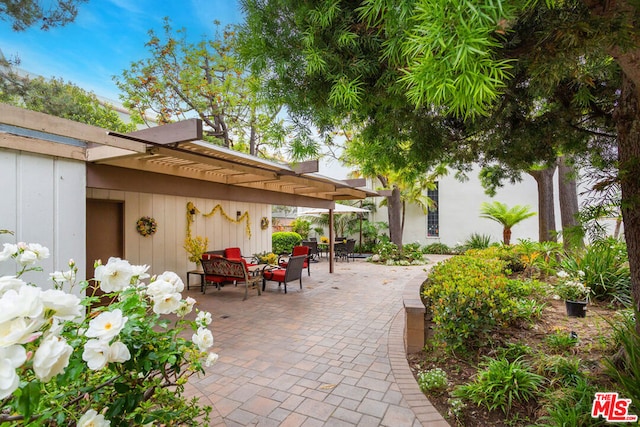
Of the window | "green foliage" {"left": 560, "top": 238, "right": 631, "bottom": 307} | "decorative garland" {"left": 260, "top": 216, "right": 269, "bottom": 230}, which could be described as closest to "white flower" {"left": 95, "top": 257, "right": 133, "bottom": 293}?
"green foliage" {"left": 560, "top": 238, "right": 631, "bottom": 307}

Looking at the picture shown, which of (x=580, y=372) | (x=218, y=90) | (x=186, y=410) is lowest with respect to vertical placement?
(x=580, y=372)

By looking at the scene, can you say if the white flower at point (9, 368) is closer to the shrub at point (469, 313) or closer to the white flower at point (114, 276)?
the white flower at point (114, 276)

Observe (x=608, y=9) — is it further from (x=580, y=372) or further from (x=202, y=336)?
(x=580, y=372)

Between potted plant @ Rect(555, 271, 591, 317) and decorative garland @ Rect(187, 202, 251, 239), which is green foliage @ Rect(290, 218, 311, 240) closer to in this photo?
decorative garland @ Rect(187, 202, 251, 239)

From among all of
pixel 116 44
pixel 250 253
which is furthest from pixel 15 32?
pixel 250 253

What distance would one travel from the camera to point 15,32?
28.3 ft

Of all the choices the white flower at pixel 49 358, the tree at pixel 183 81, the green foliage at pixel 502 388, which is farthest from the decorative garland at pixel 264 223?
the white flower at pixel 49 358

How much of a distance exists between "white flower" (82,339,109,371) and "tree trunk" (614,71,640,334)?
292 cm

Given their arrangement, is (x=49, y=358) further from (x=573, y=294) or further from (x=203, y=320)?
(x=573, y=294)

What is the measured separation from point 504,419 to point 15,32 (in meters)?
13.6

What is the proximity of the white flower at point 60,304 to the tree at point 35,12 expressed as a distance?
11193mm

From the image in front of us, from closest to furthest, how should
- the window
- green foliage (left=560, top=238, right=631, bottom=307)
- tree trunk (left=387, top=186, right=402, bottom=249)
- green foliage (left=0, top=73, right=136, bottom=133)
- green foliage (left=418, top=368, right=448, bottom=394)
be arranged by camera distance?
green foliage (left=418, top=368, right=448, bottom=394)
green foliage (left=560, top=238, right=631, bottom=307)
green foliage (left=0, top=73, right=136, bottom=133)
tree trunk (left=387, top=186, right=402, bottom=249)
the window

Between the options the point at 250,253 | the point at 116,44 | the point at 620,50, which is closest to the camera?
the point at 620,50

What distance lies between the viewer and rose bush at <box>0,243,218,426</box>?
82 cm
